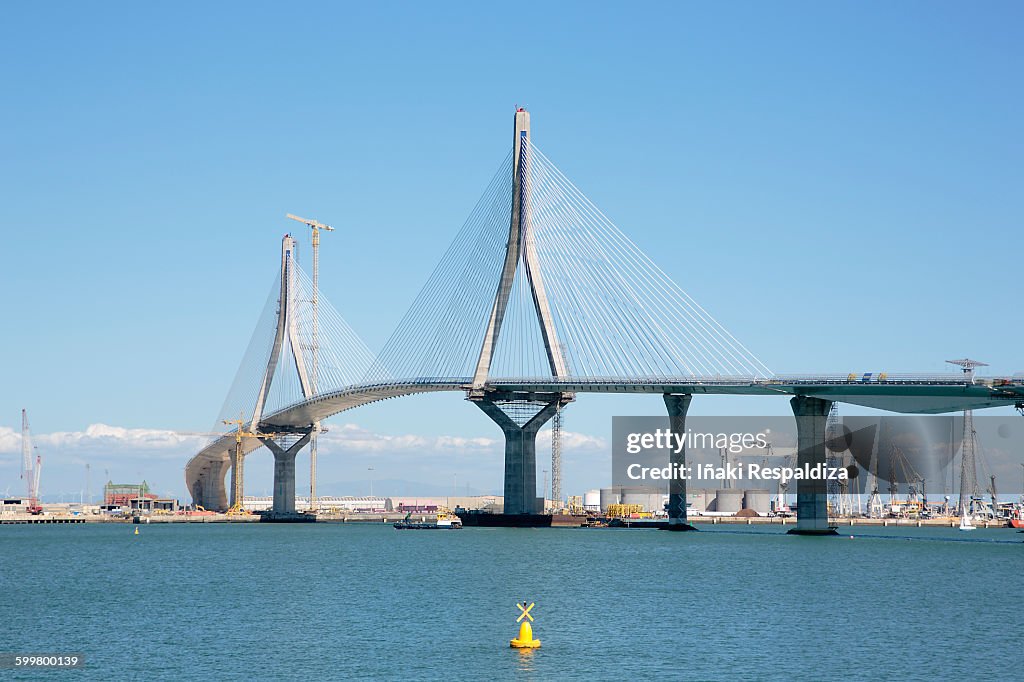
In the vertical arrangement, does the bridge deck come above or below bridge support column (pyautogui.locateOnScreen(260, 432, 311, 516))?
above

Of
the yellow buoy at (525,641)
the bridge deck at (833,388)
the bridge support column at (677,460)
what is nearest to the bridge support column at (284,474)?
the bridge deck at (833,388)

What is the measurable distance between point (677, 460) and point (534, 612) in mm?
79757

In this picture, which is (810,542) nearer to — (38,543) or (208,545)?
(208,545)

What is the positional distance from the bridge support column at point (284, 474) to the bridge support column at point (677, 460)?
219ft

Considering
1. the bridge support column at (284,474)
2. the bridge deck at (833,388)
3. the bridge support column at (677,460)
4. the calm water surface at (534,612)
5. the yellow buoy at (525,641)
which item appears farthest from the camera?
the bridge support column at (284,474)

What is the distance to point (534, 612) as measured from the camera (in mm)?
55000

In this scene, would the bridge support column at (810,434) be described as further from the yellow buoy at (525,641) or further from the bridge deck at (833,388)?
the yellow buoy at (525,641)

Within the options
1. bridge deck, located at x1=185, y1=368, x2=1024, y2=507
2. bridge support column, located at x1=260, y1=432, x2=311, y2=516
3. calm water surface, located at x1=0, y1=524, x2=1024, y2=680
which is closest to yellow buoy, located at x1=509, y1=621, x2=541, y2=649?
calm water surface, located at x1=0, y1=524, x2=1024, y2=680

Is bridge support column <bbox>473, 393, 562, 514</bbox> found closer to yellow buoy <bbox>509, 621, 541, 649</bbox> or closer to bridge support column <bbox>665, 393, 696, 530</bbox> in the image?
bridge support column <bbox>665, 393, 696, 530</bbox>

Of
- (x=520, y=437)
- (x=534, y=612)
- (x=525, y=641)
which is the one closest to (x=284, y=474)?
(x=520, y=437)

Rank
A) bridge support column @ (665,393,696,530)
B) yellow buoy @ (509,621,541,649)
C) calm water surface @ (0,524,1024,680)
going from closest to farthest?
calm water surface @ (0,524,1024,680) < yellow buoy @ (509,621,541,649) < bridge support column @ (665,393,696,530)

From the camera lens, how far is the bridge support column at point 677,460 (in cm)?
12812

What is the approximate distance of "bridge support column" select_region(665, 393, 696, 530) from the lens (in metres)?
128

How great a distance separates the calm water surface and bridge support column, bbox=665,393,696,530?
28583 millimetres
